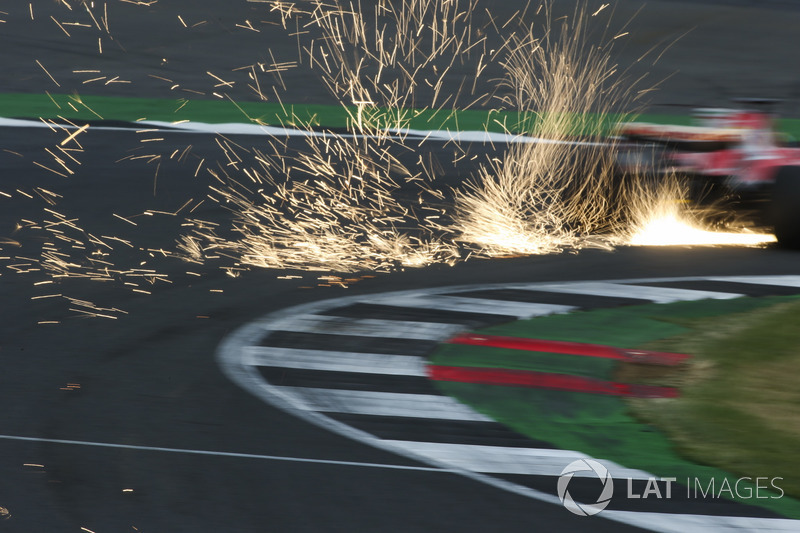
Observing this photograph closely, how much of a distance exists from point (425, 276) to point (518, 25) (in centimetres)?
1553

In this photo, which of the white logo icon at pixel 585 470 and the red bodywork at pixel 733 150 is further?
the red bodywork at pixel 733 150

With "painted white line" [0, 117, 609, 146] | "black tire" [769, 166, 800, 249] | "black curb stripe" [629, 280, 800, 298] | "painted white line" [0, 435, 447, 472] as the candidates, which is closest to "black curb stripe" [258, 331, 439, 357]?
"painted white line" [0, 435, 447, 472]

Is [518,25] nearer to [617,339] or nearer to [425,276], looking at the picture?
[425,276]

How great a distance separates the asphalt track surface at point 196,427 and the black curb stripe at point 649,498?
6.8 inches

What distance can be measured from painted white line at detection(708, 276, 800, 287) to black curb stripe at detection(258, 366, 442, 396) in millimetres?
3368

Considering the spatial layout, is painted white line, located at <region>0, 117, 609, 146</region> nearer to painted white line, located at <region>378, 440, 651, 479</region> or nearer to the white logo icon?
painted white line, located at <region>378, 440, 651, 479</region>

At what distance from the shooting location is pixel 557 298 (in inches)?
301

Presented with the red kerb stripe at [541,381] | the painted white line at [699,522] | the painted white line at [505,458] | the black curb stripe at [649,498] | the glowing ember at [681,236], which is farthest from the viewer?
the glowing ember at [681,236]

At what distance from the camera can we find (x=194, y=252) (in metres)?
8.96

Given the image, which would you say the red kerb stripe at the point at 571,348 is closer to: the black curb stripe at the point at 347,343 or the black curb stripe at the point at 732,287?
the black curb stripe at the point at 347,343

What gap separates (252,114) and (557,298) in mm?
9386

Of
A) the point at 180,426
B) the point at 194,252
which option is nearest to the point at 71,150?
the point at 194,252

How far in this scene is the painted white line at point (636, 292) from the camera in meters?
7.72

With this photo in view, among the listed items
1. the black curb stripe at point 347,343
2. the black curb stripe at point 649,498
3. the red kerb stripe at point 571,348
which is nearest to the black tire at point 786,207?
the red kerb stripe at point 571,348
